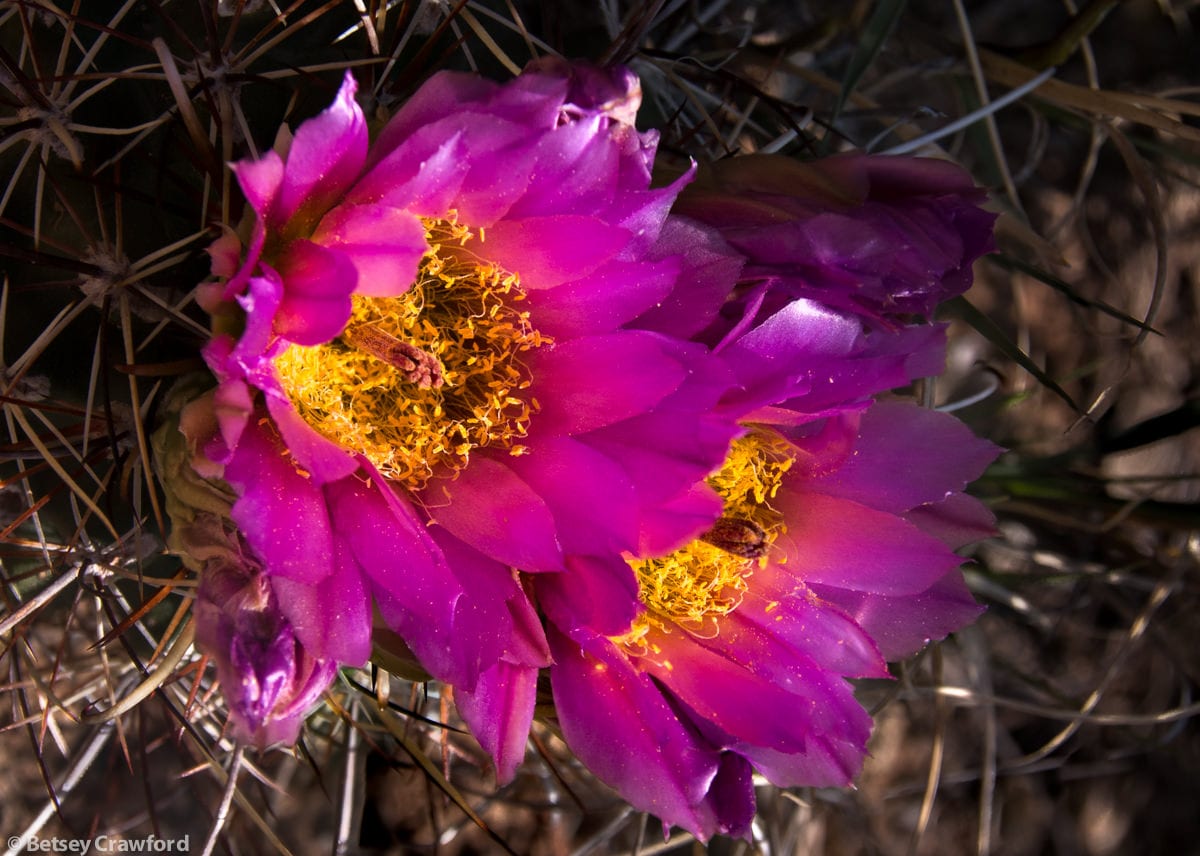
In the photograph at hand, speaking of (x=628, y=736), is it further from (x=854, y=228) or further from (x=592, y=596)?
(x=854, y=228)

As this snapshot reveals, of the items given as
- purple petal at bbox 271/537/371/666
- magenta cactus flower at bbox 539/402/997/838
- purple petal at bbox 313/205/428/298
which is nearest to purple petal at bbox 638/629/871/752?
magenta cactus flower at bbox 539/402/997/838

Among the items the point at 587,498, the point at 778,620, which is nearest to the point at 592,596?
the point at 587,498

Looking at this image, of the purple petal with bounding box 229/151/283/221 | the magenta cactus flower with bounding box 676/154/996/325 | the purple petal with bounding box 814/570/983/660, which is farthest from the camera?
the purple petal with bounding box 814/570/983/660

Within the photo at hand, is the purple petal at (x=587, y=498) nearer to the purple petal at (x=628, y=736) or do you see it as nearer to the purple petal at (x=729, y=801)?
the purple petal at (x=628, y=736)

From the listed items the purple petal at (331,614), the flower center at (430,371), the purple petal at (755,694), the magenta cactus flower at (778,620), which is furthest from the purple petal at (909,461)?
the purple petal at (331,614)

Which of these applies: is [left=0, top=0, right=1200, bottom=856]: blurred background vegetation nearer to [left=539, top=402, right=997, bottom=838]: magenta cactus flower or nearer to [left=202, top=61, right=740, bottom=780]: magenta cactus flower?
[left=202, top=61, right=740, bottom=780]: magenta cactus flower

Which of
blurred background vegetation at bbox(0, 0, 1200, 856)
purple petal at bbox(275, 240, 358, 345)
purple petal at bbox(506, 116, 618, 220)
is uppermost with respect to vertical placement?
purple petal at bbox(506, 116, 618, 220)
